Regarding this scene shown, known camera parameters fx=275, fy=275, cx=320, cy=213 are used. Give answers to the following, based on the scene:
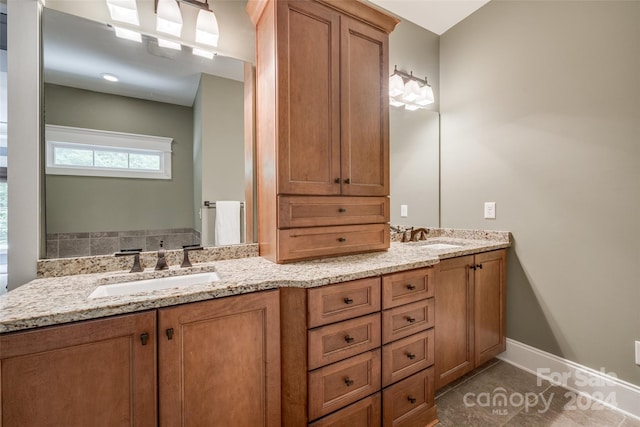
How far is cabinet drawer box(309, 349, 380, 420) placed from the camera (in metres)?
1.13

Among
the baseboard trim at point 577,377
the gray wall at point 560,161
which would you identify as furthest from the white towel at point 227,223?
the baseboard trim at point 577,377

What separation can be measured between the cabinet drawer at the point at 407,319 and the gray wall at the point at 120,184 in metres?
1.17

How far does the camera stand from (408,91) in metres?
2.38

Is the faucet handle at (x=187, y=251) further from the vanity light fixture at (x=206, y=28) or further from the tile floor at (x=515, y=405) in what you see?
the tile floor at (x=515, y=405)

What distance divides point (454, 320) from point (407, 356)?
575 millimetres

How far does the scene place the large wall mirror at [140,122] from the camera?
4.21 feet

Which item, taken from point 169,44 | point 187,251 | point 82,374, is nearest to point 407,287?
point 187,251

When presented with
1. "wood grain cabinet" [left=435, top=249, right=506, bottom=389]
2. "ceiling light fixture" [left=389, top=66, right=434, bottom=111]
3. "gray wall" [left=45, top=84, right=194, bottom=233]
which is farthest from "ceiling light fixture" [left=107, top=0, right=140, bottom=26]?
"wood grain cabinet" [left=435, top=249, right=506, bottom=389]

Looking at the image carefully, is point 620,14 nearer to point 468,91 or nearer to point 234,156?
point 468,91

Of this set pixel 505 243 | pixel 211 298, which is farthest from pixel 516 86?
pixel 211 298

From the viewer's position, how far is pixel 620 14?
1609 millimetres

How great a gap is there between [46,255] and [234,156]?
39.1 inches

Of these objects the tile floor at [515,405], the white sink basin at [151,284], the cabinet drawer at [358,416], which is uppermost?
the white sink basin at [151,284]

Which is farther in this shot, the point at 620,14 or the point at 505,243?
the point at 505,243
